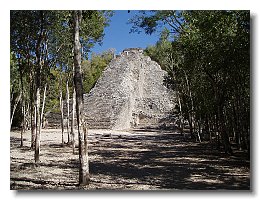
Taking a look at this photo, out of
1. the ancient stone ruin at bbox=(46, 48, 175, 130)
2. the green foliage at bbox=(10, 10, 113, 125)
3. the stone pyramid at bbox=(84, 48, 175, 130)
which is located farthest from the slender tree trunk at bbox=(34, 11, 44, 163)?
the stone pyramid at bbox=(84, 48, 175, 130)

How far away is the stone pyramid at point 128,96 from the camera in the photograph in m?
23.9

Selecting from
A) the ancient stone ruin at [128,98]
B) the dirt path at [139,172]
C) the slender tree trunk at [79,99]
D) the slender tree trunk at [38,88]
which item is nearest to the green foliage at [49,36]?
the slender tree trunk at [38,88]

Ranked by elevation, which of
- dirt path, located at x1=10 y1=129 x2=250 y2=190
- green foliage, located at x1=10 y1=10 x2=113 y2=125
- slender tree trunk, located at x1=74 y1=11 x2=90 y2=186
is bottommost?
dirt path, located at x1=10 y1=129 x2=250 y2=190

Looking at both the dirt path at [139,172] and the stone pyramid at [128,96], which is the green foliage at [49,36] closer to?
the dirt path at [139,172]

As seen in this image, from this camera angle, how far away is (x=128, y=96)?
3041cm

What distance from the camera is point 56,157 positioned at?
9781 millimetres

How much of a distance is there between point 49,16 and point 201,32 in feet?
12.1

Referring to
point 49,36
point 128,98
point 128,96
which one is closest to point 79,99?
point 49,36

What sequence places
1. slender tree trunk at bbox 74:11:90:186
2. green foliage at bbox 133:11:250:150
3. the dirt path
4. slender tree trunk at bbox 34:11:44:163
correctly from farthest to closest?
slender tree trunk at bbox 34:11:44:163
green foliage at bbox 133:11:250:150
the dirt path
slender tree trunk at bbox 74:11:90:186

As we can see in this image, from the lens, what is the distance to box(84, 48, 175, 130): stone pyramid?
2389cm

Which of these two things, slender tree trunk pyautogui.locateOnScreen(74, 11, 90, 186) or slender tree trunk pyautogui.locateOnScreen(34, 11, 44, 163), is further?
slender tree trunk pyautogui.locateOnScreen(34, 11, 44, 163)

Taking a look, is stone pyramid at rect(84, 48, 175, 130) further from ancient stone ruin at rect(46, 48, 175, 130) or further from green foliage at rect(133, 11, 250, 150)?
green foliage at rect(133, 11, 250, 150)
